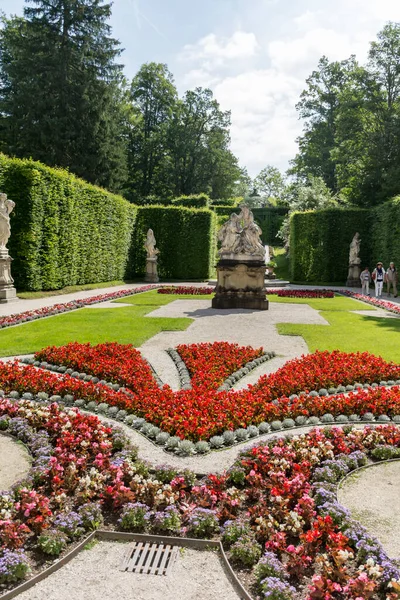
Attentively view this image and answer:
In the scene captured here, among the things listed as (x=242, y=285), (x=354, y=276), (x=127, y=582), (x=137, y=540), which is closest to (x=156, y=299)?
(x=242, y=285)

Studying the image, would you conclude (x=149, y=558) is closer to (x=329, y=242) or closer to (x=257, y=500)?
(x=257, y=500)

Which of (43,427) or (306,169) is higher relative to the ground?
(306,169)

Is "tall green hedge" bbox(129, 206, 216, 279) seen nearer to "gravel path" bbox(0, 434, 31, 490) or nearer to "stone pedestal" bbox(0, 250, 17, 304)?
"stone pedestal" bbox(0, 250, 17, 304)

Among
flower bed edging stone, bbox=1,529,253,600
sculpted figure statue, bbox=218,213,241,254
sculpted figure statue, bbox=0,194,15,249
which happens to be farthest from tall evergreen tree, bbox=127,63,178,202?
flower bed edging stone, bbox=1,529,253,600

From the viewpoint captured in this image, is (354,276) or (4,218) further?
(354,276)

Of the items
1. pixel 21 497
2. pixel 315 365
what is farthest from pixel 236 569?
pixel 315 365

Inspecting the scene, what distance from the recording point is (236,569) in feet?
9.05

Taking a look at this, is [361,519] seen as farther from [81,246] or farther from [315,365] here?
[81,246]

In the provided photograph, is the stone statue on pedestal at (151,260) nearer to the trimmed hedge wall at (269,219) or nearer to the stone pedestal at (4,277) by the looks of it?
the stone pedestal at (4,277)

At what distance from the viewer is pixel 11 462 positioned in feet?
13.4

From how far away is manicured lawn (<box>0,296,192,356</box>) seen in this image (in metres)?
9.16

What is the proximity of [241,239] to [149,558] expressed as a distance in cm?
1333

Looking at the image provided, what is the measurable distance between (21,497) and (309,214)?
92.4 ft

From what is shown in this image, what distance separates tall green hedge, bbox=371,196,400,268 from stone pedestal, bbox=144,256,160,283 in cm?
1355
